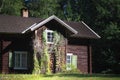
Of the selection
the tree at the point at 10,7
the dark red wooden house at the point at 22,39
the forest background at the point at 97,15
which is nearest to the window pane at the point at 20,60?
the dark red wooden house at the point at 22,39

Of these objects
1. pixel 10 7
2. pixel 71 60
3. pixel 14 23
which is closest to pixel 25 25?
pixel 14 23

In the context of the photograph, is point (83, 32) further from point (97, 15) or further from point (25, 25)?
point (97, 15)

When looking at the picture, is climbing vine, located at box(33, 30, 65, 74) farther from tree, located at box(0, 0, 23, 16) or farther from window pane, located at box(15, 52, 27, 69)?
tree, located at box(0, 0, 23, 16)

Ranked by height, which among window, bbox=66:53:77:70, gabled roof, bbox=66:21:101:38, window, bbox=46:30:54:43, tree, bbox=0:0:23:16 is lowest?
window, bbox=66:53:77:70

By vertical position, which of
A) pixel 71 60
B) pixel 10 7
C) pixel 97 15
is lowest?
pixel 71 60

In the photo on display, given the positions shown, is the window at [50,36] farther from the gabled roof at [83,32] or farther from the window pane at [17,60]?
the gabled roof at [83,32]

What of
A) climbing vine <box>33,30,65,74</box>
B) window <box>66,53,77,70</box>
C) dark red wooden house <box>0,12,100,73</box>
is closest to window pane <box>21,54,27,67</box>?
dark red wooden house <box>0,12,100,73</box>

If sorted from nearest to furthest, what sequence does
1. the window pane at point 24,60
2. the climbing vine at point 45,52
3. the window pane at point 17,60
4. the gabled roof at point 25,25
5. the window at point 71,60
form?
the climbing vine at point 45,52, the gabled roof at point 25,25, the window pane at point 17,60, the window pane at point 24,60, the window at point 71,60

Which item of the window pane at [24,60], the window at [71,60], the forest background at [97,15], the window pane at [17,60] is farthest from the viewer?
the forest background at [97,15]

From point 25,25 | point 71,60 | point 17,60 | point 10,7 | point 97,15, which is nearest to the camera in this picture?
point 17,60

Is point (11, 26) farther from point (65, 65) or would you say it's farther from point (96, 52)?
point (96, 52)

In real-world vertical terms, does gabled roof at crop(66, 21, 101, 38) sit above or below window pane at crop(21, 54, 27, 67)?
above

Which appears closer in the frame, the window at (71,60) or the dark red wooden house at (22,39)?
the dark red wooden house at (22,39)

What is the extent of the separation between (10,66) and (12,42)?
2400mm
